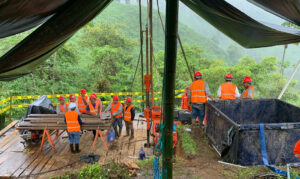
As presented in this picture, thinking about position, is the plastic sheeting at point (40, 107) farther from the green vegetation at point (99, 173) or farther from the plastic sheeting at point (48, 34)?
the plastic sheeting at point (48, 34)

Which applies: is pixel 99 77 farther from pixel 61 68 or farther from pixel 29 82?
pixel 29 82

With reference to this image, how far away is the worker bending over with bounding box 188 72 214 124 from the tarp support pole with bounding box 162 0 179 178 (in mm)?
4093

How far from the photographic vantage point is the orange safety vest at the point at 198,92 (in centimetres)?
610

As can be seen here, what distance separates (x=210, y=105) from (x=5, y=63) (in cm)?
518

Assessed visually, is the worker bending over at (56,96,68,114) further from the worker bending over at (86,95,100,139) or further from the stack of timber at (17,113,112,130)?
the worker bending over at (86,95,100,139)

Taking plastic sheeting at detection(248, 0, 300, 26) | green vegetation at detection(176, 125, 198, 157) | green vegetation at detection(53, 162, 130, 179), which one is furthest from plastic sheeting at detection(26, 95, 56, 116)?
plastic sheeting at detection(248, 0, 300, 26)

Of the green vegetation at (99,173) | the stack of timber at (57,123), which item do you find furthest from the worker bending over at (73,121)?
the green vegetation at (99,173)

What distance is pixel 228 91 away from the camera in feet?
22.0

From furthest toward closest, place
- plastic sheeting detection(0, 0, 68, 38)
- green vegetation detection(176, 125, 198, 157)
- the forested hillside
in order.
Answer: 1. the forested hillside
2. green vegetation detection(176, 125, 198, 157)
3. plastic sheeting detection(0, 0, 68, 38)

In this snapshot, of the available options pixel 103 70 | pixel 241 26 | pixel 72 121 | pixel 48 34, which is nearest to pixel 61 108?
pixel 72 121

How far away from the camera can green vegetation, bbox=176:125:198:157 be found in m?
5.26

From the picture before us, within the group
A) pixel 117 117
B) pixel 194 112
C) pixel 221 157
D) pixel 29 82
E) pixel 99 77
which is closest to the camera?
pixel 221 157

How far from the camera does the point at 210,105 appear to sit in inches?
235

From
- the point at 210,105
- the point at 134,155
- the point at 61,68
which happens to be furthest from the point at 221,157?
the point at 61,68
